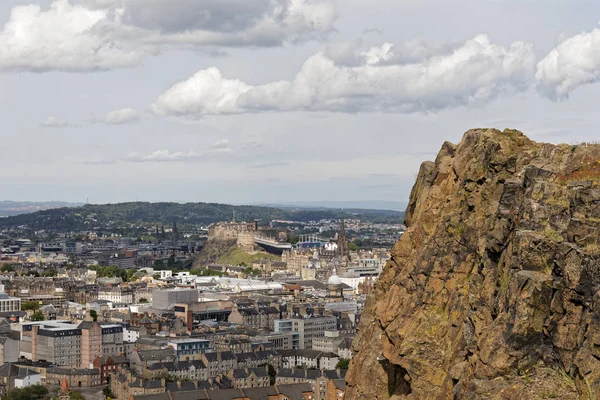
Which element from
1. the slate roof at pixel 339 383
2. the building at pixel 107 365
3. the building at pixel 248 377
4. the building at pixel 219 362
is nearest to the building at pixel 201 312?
the building at pixel 107 365

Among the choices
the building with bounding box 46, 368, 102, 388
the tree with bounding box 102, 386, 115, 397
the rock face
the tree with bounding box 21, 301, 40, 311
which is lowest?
the tree with bounding box 102, 386, 115, 397

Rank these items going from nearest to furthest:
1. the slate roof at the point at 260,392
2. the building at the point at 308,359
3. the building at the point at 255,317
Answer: the slate roof at the point at 260,392
the building at the point at 308,359
the building at the point at 255,317

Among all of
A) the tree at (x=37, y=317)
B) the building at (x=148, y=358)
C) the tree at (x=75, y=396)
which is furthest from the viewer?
the tree at (x=37, y=317)

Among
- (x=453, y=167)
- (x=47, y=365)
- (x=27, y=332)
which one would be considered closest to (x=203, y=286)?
(x=27, y=332)

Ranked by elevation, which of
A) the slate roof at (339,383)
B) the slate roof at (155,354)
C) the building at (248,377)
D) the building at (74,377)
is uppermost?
the slate roof at (155,354)

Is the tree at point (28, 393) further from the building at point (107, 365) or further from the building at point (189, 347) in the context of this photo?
the building at point (189, 347)

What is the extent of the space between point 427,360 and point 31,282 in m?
171

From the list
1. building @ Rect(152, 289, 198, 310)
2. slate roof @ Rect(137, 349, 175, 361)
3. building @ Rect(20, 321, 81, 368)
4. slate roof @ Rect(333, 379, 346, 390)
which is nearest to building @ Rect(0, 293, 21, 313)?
building @ Rect(152, 289, 198, 310)

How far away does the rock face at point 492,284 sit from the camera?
20.9 meters

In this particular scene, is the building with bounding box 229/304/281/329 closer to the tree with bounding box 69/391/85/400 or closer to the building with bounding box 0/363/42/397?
the building with bounding box 0/363/42/397

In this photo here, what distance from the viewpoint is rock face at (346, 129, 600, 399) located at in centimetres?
2086

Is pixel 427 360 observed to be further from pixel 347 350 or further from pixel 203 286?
pixel 203 286

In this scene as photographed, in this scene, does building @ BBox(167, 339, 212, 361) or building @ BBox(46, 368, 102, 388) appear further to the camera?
building @ BBox(167, 339, 212, 361)

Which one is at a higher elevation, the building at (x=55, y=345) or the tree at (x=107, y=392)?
the building at (x=55, y=345)
